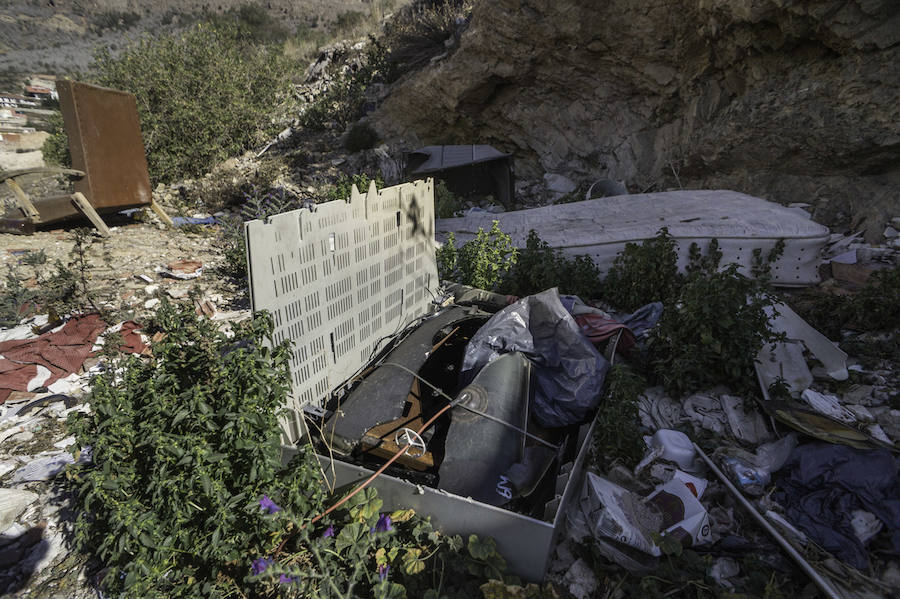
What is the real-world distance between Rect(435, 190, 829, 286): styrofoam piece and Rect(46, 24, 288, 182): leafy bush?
228 inches

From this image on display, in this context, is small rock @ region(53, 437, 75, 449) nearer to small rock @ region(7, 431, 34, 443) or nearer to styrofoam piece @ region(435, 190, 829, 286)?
small rock @ region(7, 431, 34, 443)

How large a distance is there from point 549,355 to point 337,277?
1.28m

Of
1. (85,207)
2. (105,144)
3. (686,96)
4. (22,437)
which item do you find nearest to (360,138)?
(105,144)

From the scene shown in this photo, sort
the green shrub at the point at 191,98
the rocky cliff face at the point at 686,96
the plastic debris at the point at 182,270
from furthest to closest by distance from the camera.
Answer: the green shrub at the point at 191,98 < the rocky cliff face at the point at 686,96 < the plastic debris at the point at 182,270

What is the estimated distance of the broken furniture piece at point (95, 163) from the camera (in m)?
4.70

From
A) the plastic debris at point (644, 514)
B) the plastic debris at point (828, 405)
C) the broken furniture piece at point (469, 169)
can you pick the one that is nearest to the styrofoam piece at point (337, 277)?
the plastic debris at point (644, 514)

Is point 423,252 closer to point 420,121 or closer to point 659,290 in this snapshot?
point 659,290

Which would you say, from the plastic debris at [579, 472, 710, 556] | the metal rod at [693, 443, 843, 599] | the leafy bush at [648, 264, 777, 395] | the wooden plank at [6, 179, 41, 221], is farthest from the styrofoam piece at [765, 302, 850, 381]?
the wooden plank at [6, 179, 41, 221]

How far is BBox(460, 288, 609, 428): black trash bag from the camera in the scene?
2377 millimetres

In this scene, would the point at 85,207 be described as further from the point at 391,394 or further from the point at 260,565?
the point at 260,565

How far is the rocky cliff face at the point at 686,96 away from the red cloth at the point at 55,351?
6.79 meters

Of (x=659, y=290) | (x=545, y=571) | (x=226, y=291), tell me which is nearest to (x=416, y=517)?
(x=545, y=571)

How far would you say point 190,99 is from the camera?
8.14 m

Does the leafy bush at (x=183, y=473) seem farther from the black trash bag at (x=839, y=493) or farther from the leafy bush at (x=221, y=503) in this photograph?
the black trash bag at (x=839, y=493)
